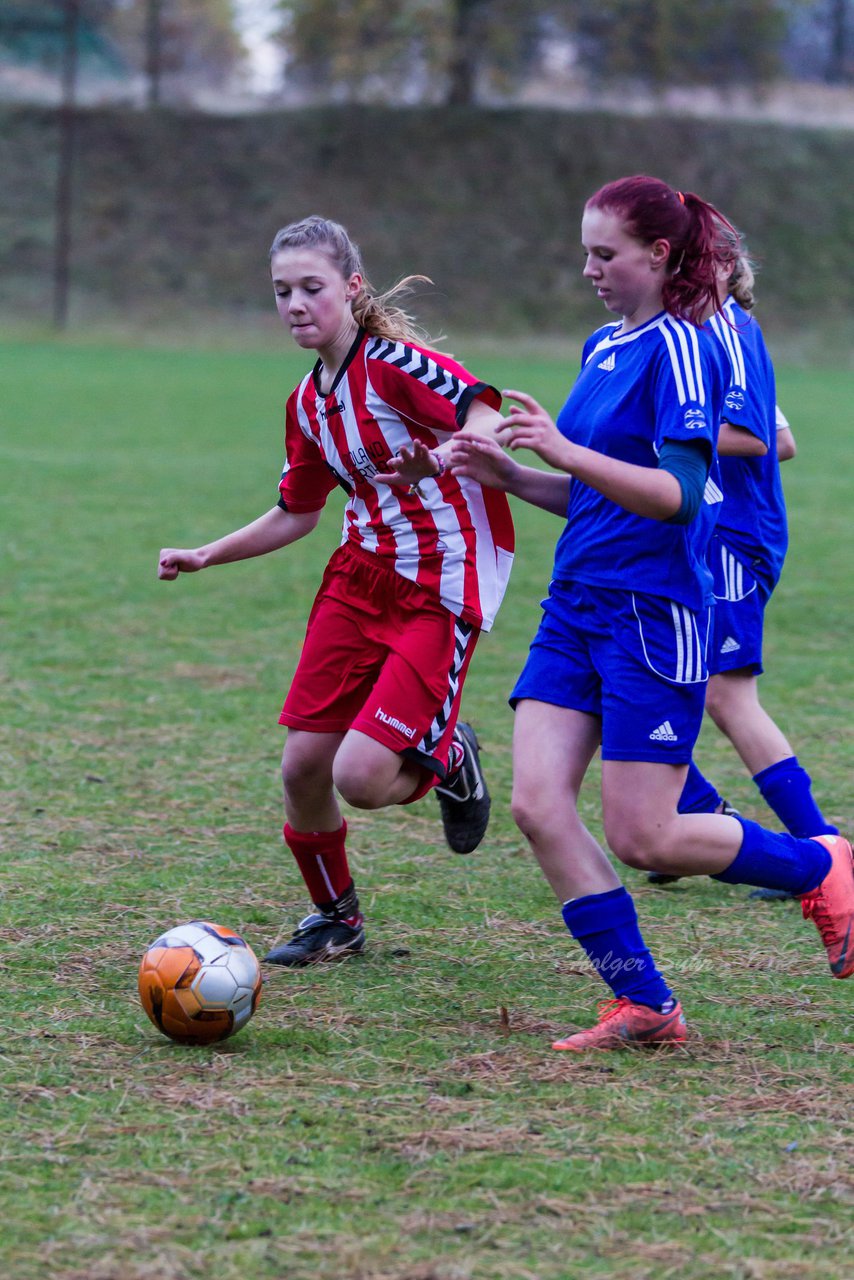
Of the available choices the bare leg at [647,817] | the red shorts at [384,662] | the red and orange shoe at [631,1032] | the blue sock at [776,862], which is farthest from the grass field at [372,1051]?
the red shorts at [384,662]

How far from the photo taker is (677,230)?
3246mm

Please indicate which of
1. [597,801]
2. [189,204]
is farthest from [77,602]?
[189,204]

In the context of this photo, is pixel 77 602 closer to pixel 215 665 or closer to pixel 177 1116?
pixel 215 665

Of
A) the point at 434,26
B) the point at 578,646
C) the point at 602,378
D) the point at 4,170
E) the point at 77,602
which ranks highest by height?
the point at 434,26

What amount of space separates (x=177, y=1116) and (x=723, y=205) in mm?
40013

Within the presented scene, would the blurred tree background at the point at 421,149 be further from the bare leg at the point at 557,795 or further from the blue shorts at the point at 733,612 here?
the bare leg at the point at 557,795

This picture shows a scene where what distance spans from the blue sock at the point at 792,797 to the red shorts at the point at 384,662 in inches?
42.3

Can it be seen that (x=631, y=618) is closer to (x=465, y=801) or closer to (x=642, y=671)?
(x=642, y=671)

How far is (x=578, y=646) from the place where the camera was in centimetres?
337

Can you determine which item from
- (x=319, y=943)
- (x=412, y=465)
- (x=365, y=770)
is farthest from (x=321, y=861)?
(x=412, y=465)

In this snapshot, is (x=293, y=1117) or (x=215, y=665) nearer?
(x=293, y=1117)

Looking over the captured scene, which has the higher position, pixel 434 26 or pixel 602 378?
pixel 434 26

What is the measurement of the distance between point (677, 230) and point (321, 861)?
1.82m

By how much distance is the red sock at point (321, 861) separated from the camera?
3.98 metres
